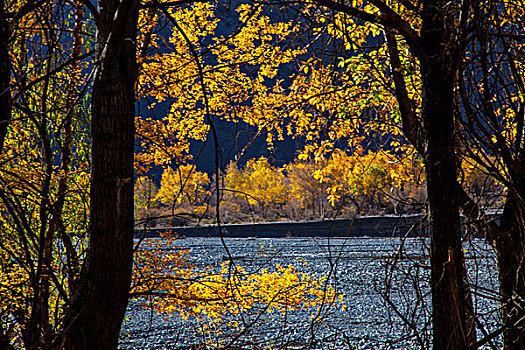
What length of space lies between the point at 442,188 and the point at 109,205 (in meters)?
1.20

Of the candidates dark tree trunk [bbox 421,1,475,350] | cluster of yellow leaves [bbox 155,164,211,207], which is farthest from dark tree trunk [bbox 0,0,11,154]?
dark tree trunk [bbox 421,1,475,350]

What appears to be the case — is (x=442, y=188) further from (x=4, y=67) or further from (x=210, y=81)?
(x=210, y=81)

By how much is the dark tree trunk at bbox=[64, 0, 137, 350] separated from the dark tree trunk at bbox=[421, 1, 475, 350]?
107 cm

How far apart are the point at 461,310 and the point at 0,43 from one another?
1.81 metres

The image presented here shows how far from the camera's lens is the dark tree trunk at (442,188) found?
5.38ft

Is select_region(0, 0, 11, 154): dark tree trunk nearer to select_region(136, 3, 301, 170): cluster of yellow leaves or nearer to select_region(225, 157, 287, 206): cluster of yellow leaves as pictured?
select_region(136, 3, 301, 170): cluster of yellow leaves

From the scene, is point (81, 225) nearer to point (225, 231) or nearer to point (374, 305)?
point (374, 305)

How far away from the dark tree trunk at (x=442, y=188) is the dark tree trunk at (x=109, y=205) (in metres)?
1.07

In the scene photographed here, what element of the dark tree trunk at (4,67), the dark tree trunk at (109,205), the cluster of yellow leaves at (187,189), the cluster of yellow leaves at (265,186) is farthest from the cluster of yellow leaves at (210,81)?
the cluster of yellow leaves at (265,186)

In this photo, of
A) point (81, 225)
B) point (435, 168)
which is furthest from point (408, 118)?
point (81, 225)

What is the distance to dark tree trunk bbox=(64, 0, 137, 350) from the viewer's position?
1.52 m

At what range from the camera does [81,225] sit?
4.10m

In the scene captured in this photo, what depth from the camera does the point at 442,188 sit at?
172 cm

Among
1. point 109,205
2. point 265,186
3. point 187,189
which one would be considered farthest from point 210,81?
point 265,186
